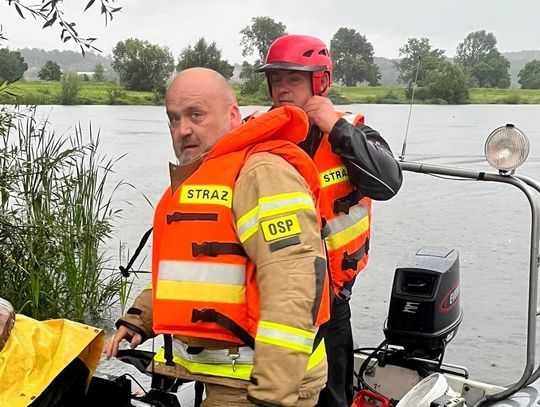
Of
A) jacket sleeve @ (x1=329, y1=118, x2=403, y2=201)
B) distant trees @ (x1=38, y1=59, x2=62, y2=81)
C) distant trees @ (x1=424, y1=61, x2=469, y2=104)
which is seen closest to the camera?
jacket sleeve @ (x1=329, y1=118, x2=403, y2=201)

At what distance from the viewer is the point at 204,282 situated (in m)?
1.53

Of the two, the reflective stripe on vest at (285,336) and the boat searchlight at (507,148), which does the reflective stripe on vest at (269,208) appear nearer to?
the reflective stripe on vest at (285,336)

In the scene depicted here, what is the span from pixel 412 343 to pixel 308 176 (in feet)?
4.14

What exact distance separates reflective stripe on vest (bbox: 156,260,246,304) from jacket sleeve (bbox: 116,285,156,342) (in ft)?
0.89

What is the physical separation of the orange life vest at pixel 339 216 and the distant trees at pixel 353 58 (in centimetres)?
99

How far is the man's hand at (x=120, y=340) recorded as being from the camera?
178cm

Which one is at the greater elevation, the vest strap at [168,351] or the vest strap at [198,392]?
the vest strap at [168,351]

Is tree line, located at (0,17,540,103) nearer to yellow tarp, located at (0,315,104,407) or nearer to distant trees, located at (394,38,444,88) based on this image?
distant trees, located at (394,38,444,88)

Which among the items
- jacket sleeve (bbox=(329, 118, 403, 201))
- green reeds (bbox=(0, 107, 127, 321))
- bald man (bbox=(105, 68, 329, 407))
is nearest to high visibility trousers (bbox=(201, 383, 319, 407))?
bald man (bbox=(105, 68, 329, 407))

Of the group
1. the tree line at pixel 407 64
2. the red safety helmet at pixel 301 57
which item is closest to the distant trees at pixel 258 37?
the tree line at pixel 407 64

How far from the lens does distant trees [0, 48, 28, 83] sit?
12.9ft

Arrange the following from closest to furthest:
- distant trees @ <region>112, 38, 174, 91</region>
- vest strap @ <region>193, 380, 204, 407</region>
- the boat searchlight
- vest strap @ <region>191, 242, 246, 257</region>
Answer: vest strap @ <region>191, 242, 246, 257</region>, vest strap @ <region>193, 380, 204, 407</region>, the boat searchlight, distant trees @ <region>112, 38, 174, 91</region>

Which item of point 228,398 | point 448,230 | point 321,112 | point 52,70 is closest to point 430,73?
point 321,112

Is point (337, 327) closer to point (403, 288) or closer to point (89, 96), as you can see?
point (403, 288)
